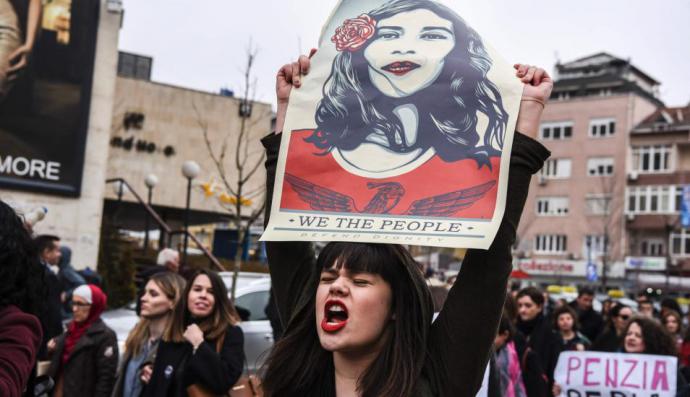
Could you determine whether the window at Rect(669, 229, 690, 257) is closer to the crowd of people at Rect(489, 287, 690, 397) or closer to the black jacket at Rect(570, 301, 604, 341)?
the black jacket at Rect(570, 301, 604, 341)

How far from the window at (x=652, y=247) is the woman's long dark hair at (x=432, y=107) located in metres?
59.5

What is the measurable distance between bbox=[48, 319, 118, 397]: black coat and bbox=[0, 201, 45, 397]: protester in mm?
3419

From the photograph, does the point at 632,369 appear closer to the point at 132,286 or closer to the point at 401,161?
the point at 401,161

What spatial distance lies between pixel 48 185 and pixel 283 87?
15.8 metres

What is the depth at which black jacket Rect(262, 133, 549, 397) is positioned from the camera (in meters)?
2.38

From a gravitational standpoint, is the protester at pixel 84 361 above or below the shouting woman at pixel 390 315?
below

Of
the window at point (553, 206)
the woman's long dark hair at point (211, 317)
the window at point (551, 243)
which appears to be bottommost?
the woman's long dark hair at point (211, 317)

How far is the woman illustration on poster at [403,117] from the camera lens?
7.97 ft

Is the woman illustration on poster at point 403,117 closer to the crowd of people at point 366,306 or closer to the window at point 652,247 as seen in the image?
the crowd of people at point 366,306

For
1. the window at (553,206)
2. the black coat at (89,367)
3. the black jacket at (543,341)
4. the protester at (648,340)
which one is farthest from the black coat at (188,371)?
the window at (553,206)

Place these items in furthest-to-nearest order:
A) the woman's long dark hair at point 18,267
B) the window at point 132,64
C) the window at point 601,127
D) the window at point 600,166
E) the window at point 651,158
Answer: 1. the window at point 601,127
2. the window at point 600,166
3. the window at point 651,158
4. the window at point 132,64
5. the woman's long dark hair at point 18,267

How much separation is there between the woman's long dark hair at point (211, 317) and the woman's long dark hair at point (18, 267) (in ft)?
9.30

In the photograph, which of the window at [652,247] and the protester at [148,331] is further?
the window at [652,247]

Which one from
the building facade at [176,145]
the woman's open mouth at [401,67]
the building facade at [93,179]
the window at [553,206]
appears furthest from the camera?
the window at [553,206]
